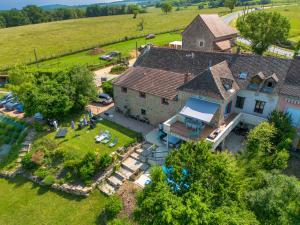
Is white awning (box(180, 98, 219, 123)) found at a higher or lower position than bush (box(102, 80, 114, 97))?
higher

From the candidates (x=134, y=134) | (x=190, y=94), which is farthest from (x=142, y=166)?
(x=190, y=94)

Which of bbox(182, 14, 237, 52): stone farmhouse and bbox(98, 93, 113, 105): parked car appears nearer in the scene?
bbox(98, 93, 113, 105): parked car

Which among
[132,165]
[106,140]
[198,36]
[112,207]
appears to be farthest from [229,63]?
[198,36]

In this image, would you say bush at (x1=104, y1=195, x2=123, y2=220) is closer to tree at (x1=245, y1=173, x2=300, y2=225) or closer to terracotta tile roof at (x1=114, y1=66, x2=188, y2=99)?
tree at (x1=245, y1=173, x2=300, y2=225)

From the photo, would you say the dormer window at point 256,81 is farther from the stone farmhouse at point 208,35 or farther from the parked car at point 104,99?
the stone farmhouse at point 208,35

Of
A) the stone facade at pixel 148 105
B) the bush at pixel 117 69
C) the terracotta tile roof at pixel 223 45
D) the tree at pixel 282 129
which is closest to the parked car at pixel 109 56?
the bush at pixel 117 69

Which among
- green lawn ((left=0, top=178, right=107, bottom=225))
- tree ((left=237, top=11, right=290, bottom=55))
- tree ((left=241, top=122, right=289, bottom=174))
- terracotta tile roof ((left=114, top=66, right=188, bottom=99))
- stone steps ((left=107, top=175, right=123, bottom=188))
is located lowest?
green lawn ((left=0, top=178, right=107, bottom=225))

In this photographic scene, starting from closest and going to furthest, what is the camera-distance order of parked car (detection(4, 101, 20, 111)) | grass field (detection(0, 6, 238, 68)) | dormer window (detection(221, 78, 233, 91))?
dormer window (detection(221, 78, 233, 91)), parked car (detection(4, 101, 20, 111)), grass field (detection(0, 6, 238, 68))

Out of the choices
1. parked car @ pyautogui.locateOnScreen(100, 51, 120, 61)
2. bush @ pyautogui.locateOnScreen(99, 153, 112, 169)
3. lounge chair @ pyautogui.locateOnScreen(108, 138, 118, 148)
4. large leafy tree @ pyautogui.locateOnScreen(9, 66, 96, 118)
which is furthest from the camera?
parked car @ pyautogui.locateOnScreen(100, 51, 120, 61)

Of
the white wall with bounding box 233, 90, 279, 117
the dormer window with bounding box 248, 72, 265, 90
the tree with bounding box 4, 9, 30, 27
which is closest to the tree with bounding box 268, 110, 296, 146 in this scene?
the white wall with bounding box 233, 90, 279, 117
